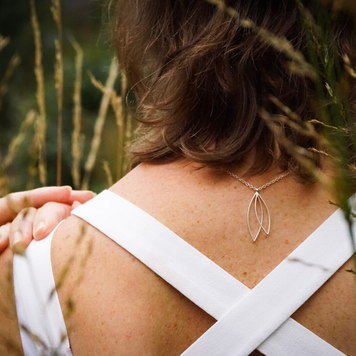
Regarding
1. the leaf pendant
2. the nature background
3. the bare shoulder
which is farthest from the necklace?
the nature background

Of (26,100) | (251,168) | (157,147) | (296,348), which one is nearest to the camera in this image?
(296,348)

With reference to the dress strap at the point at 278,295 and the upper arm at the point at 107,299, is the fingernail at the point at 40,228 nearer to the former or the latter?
the upper arm at the point at 107,299

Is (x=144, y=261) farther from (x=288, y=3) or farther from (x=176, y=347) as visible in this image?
(x=288, y=3)

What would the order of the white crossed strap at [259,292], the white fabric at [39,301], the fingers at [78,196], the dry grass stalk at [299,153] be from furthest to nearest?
the fingers at [78,196], the white fabric at [39,301], the white crossed strap at [259,292], the dry grass stalk at [299,153]

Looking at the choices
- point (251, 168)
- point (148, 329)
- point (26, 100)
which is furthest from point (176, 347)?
point (26, 100)

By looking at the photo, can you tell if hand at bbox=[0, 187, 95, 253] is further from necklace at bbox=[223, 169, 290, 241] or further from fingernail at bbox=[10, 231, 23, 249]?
necklace at bbox=[223, 169, 290, 241]

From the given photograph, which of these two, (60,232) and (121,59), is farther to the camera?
(121,59)

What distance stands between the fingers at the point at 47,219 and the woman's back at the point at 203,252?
0.12m

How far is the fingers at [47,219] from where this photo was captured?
1.26 metres

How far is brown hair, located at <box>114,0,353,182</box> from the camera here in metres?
1.19

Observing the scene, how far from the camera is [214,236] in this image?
3.57 feet

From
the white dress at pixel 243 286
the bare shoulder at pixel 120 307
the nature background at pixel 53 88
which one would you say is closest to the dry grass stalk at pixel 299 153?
the white dress at pixel 243 286

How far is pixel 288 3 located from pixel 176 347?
92 cm

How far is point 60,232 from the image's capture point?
121cm
